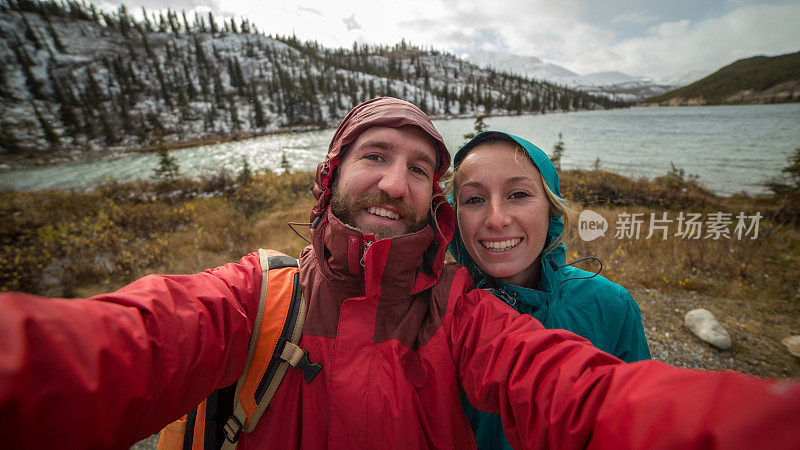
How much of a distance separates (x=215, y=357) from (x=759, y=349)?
5.08 m

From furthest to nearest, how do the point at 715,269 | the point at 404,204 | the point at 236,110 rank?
the point at 236,110 < the point at 715,269 < the point at 404,204

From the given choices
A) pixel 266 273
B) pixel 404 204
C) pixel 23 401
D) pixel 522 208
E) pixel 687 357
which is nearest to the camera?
pixel 23 401

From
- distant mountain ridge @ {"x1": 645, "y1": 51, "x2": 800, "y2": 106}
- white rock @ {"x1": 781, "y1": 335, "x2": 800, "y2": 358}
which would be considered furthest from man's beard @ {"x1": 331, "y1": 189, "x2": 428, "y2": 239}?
distant mountain ridge @ {"x1": 645, "y1": 51, "x2": 800, "y2": 106}

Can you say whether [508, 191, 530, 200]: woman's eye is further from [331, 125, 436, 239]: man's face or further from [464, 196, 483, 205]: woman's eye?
[331, 125, 436, 239]: man's face

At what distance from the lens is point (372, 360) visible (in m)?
1.19

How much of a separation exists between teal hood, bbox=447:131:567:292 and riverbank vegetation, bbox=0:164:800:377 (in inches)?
5.5

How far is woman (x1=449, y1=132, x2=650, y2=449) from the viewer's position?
1.60 metres

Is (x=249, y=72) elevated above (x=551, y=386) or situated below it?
above

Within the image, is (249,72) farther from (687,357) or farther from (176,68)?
(687,357)

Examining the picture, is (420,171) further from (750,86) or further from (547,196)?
(750,86)

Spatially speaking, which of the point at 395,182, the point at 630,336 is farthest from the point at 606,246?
the point at 395,182

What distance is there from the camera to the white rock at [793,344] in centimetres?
289

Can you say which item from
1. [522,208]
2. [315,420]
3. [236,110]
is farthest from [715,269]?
[236,110]

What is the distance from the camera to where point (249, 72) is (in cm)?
6694
